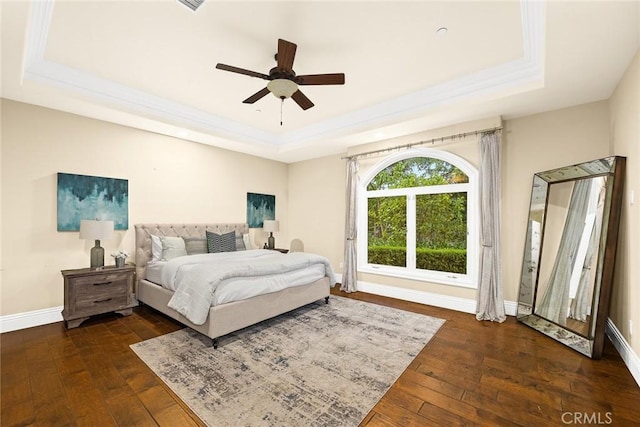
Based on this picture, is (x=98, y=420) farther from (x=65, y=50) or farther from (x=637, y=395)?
(x=637, y=395)

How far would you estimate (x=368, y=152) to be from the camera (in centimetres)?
500

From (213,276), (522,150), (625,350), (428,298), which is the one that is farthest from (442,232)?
(213,276)

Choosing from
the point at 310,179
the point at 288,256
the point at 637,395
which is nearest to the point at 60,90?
the point at 288,256

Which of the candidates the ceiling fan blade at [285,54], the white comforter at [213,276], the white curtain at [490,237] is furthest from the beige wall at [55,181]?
the white curtain at [490,237]

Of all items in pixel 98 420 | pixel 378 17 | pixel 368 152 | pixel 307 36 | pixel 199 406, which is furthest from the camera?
pixel 368 152

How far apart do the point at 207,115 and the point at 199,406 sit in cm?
401

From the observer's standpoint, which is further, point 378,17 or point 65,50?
point 65,50

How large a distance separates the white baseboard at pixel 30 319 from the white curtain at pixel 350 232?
413cm

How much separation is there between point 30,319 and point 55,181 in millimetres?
1708

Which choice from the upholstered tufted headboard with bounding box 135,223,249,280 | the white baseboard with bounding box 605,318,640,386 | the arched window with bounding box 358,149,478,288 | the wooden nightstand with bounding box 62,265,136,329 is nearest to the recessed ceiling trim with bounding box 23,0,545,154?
the arched window with bounding box 358,149,478,288

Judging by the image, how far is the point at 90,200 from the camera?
3762 mm

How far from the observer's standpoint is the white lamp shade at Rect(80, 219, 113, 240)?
338 centimetres

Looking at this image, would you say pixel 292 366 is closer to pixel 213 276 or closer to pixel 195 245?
pixel 213 276

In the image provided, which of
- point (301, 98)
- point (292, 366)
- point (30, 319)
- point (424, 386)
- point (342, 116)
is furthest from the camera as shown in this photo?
point (342, 116)
